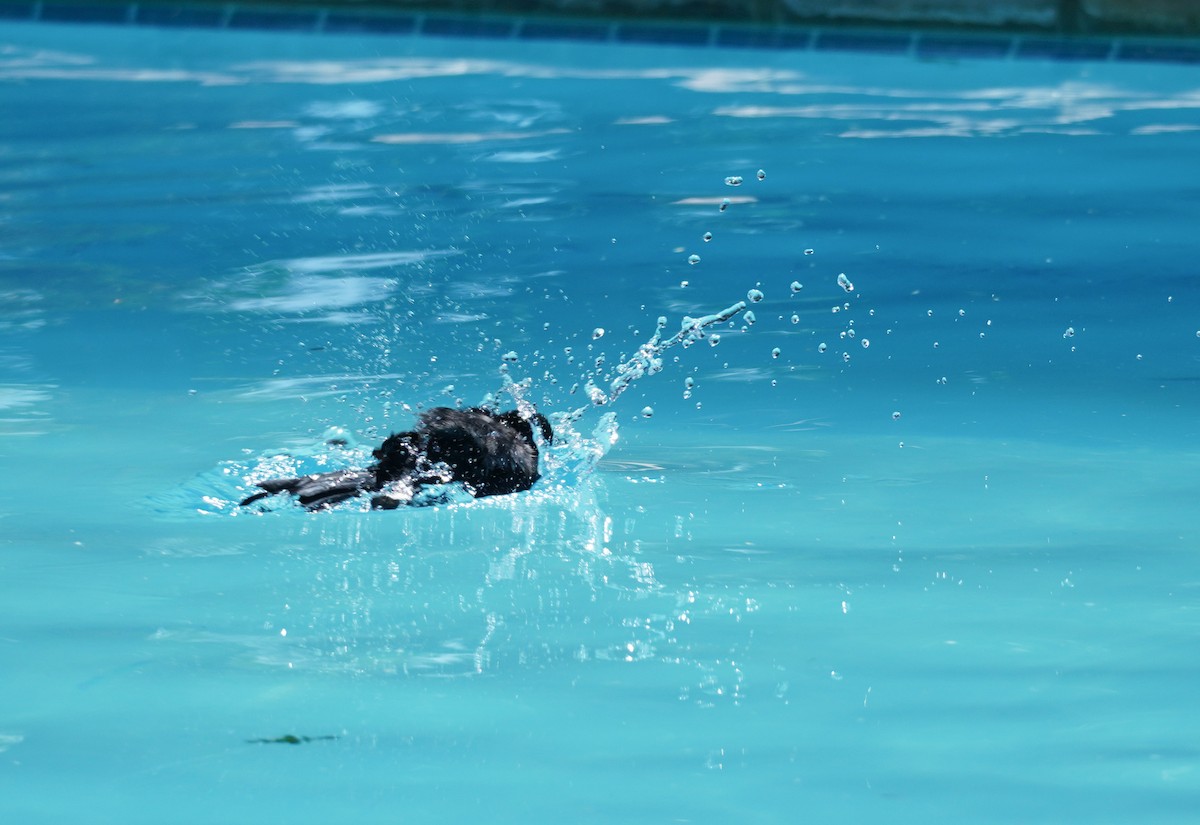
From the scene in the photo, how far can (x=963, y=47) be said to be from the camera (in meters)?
13.8

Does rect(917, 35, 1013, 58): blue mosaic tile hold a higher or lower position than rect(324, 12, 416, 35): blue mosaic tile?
higher

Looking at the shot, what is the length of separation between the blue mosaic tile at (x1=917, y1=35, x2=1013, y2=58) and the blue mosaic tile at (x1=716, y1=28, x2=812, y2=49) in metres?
0.90

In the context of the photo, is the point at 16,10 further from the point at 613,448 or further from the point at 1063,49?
the point at 613,448

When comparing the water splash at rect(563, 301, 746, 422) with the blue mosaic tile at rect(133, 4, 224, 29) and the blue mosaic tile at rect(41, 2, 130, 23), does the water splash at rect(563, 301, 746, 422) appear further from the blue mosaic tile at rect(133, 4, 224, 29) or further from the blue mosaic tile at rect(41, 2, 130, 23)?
the blue mosaic tile at rect(41, 2, 130, 23)

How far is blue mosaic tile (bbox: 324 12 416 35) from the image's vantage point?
14344 millimetres

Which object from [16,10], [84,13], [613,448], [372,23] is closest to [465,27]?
[372,23]

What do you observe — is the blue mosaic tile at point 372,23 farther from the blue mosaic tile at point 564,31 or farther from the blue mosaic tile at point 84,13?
the blue mosaic tile at point 84,13

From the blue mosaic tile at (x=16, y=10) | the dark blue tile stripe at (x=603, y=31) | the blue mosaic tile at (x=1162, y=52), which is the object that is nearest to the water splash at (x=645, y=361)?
the dark blue tile stripe at (x=603, y=31)

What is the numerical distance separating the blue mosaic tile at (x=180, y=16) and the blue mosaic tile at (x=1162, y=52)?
7082 mm

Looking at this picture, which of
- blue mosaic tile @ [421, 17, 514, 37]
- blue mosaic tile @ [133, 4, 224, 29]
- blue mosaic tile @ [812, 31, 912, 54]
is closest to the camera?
blue mosaic tile @ [812, 31, 912, 54]

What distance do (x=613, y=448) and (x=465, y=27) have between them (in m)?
9.52

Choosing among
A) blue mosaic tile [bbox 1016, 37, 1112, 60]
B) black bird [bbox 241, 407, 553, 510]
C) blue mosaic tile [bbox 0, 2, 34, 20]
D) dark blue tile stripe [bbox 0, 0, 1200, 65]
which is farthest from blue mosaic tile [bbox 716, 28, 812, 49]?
black bird [bbox 241, 407, 553, 510]

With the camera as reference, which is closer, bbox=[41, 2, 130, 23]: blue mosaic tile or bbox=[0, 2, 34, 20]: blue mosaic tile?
bbox=[41, 2, 130, 23]: blue mosaic tile

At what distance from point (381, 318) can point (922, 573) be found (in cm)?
375
